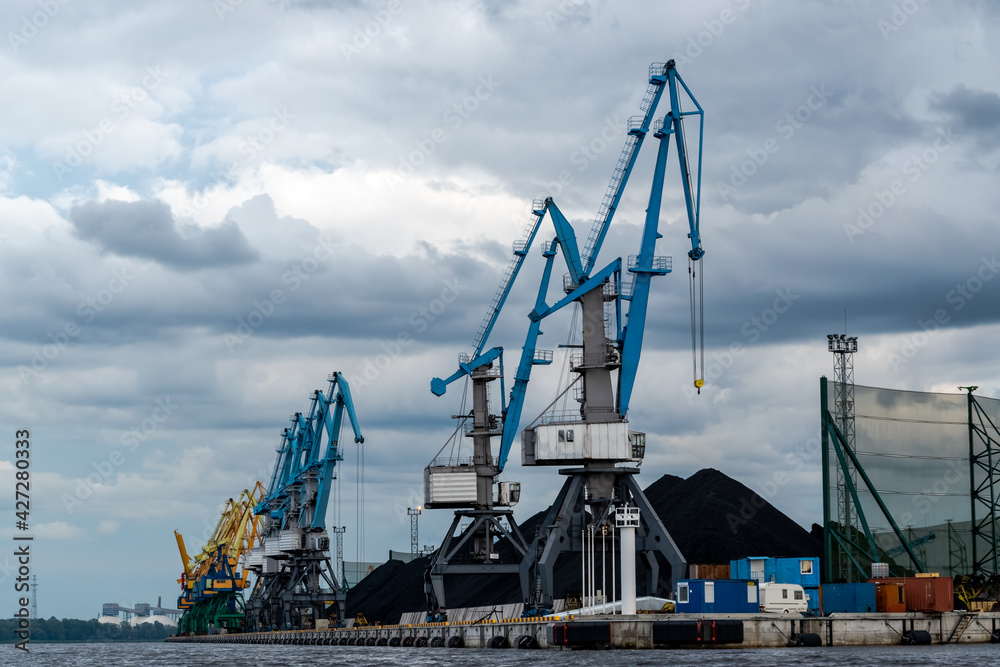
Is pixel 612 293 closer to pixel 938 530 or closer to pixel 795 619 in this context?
pixel 795 619

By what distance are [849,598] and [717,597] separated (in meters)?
10.9

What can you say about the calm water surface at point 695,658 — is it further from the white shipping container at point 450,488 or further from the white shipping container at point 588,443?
the white shipping container at point 450,488

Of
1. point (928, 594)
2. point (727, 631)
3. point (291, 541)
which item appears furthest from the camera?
point (291, 541)

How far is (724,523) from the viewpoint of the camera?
113m

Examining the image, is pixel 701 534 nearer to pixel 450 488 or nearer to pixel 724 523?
pixel 724 523

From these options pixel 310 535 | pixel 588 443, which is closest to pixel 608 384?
pixel 588 443

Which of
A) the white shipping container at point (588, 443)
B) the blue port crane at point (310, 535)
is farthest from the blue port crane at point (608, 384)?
the blue port crane at point (310, 535)

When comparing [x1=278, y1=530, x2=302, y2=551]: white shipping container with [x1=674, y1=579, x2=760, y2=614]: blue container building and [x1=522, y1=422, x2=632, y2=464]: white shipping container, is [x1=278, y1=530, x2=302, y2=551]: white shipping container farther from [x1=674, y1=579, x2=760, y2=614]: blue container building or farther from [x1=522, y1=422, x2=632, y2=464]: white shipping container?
[x1=674, y1=579, x2=760, y2=614]: blue container building

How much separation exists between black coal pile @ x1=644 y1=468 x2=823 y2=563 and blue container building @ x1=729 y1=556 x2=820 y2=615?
2523 cm

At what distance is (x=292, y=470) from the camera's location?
518ft

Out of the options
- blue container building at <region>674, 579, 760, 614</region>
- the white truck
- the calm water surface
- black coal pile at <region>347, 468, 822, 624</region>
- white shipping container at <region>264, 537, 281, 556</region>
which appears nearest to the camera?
the calm water surface

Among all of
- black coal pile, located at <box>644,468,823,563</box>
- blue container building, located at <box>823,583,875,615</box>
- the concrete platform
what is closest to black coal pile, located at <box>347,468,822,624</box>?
black coal pile, located at <box>644,468,823,563</box>

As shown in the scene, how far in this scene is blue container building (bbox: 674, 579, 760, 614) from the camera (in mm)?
74500

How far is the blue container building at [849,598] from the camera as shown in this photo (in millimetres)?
80188
